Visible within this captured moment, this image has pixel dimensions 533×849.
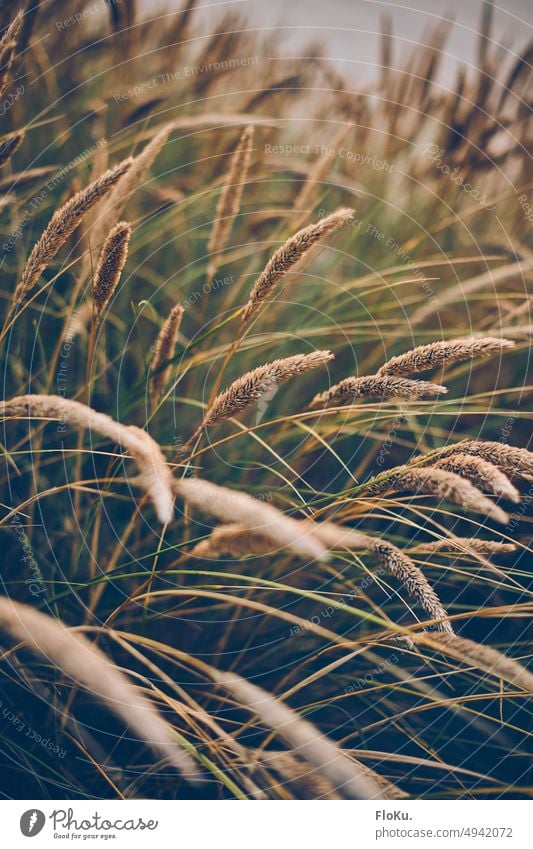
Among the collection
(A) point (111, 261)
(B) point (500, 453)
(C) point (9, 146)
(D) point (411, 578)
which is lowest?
(D) point (411, 578)

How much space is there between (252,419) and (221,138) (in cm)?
32

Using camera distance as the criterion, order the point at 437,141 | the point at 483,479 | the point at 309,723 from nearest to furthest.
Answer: the point at 483,479, the point at 309,723, the point at 437,141

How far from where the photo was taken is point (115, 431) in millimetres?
419

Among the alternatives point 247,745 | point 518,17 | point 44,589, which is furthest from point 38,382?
point 518,17

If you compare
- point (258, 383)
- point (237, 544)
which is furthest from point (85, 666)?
point (258, 383)

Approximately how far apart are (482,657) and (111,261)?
0.49 metres

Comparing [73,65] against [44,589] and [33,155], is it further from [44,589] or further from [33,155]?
[44,589]

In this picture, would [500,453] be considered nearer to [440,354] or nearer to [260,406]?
[440,354]

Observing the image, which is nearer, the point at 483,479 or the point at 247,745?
the point at 483,479

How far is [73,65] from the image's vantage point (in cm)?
65

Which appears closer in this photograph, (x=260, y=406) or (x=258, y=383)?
(x=258, y=383)

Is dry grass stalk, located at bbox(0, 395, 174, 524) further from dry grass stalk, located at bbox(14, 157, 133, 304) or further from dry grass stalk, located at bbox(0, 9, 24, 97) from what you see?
dry grass stalk, located at bbox(0, 9, 24, 97)

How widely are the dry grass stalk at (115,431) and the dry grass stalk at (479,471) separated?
0.22 metres

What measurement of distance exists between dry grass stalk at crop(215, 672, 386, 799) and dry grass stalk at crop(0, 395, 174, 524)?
208mm
